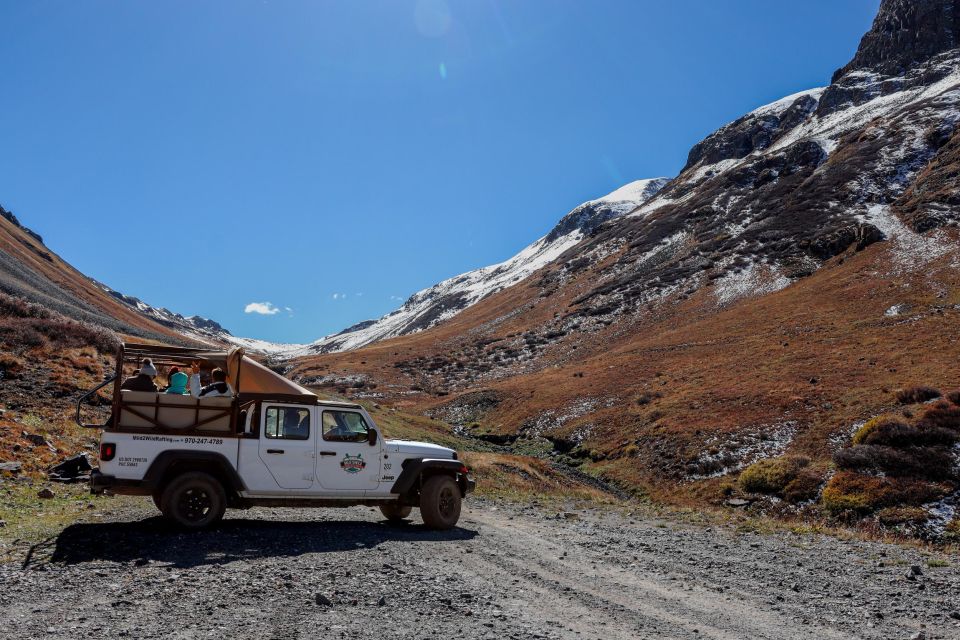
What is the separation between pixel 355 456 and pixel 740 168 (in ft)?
471

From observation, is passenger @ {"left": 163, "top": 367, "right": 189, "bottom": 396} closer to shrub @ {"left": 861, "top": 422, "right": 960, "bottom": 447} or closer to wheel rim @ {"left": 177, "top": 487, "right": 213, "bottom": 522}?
wheel rim @ {"left": 177, "top": 487, "right": 213, "bottom": 522}

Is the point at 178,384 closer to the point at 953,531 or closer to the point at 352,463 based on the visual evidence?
the point at 352,463

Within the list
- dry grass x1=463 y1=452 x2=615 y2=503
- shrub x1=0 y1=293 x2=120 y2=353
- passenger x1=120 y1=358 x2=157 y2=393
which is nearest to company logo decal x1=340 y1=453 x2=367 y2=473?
passenger x1=120 y1=358 x2=157 y2=393

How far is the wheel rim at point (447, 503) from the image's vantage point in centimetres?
1334

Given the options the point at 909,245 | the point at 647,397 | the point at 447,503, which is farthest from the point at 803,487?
the point at 909,245

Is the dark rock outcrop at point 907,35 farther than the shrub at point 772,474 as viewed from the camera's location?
Yes

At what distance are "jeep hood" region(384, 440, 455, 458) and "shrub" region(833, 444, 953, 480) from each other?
73.8 ft

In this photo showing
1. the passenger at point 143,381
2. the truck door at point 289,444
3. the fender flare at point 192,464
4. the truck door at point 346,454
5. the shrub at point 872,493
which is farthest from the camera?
the shrub at point 872,493

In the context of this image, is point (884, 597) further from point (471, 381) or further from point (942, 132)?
point (942, 132)

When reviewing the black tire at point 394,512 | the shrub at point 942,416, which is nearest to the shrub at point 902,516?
the shrub at point 942,416

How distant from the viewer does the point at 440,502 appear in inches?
523

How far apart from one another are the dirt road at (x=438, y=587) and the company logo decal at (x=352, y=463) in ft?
4.18

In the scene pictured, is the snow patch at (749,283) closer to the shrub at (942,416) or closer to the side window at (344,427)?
the shrub at (942,416)

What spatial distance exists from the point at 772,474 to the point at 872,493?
5.16 metres
